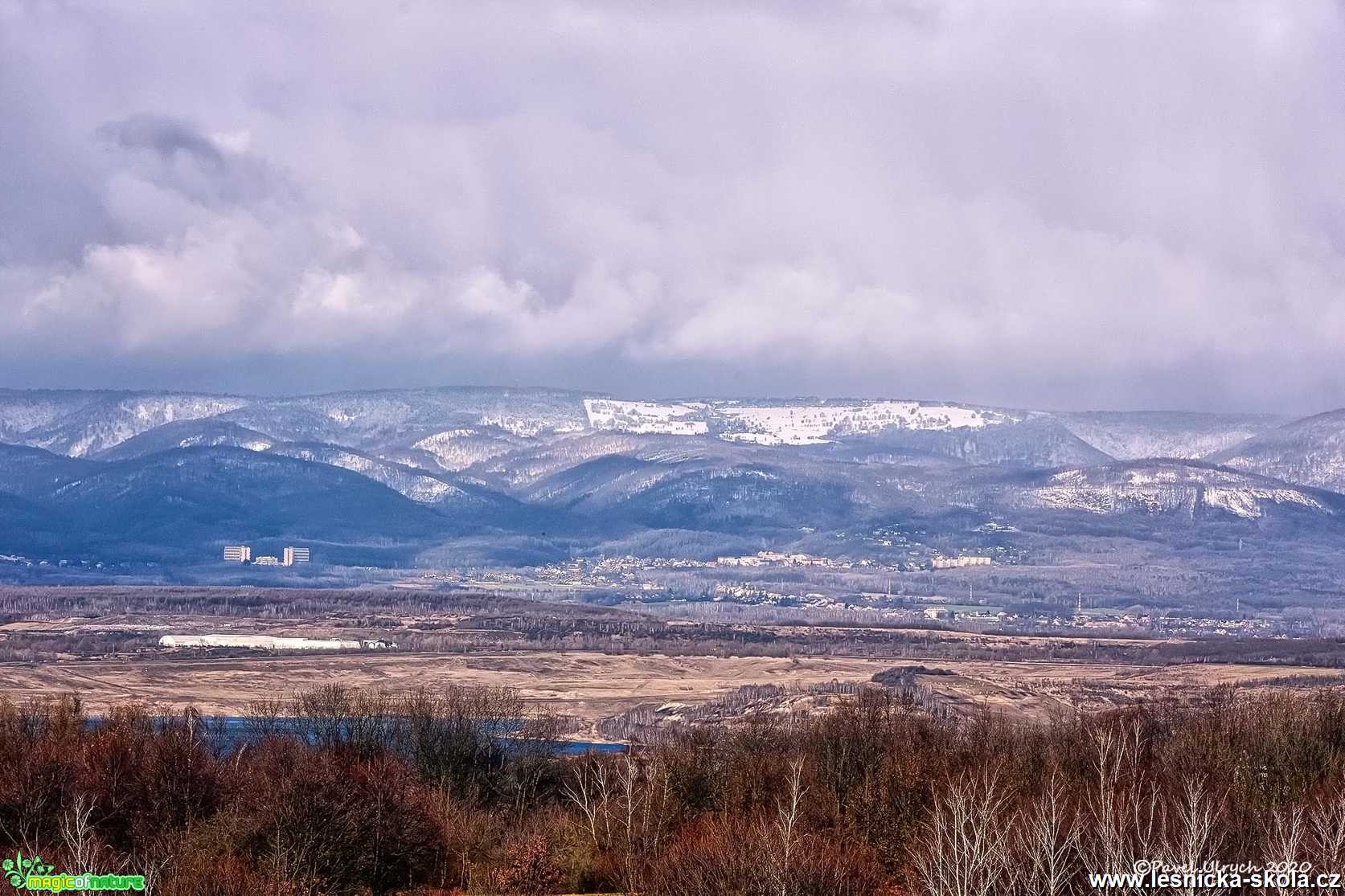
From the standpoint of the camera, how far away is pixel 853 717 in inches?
2931

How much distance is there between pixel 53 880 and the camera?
36.3 m

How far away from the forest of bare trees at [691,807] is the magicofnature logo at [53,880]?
67 centimetres

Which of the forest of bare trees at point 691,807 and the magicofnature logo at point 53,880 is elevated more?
the magicofnature logo at point 53,880

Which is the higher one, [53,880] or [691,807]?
[53,880]

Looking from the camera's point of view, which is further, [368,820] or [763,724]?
[763,724]

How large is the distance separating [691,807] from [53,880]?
1255 inches

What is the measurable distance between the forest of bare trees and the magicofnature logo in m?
0.67

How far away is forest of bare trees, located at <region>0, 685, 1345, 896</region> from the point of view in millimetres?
40312

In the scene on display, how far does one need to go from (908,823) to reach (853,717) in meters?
18.6

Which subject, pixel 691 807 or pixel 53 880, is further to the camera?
pixel 691 807

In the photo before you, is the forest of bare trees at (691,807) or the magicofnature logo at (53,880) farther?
the forest of bare trees at (691,807)

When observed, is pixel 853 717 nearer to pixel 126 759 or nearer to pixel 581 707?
pixel 126 759

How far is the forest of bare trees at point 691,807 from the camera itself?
1587 inches

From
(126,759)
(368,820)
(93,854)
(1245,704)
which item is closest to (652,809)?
(368,820)
